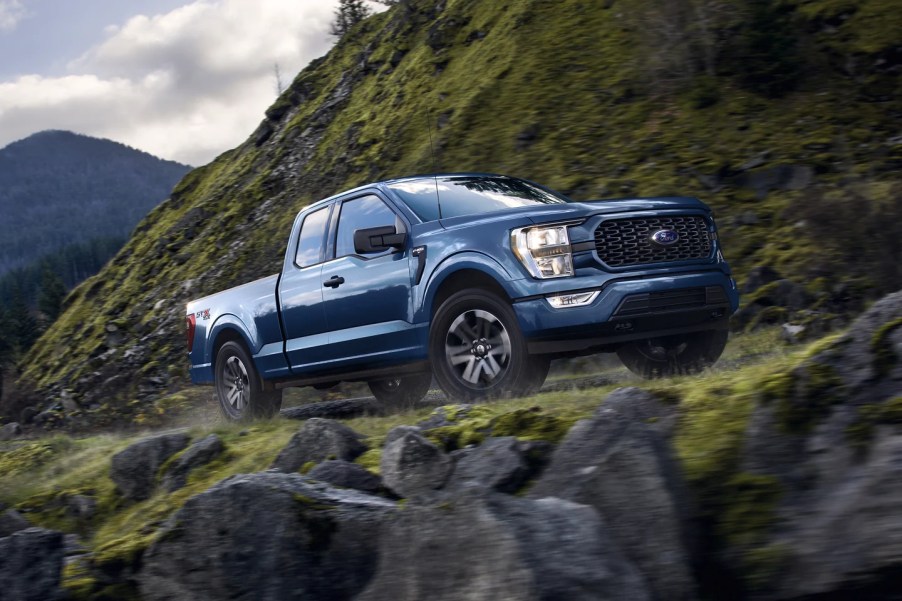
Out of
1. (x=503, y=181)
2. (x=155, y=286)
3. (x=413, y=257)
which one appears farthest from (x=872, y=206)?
(x=155, y=286)

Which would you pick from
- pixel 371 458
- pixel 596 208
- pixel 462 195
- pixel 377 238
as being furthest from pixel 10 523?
pixel 596 208

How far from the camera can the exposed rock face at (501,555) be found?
3521 millimetres

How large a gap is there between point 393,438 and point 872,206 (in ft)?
20.1

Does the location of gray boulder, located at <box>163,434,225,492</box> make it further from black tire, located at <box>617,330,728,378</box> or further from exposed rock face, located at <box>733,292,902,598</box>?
exposed rock face, located at <box>733,292,902,598</box>

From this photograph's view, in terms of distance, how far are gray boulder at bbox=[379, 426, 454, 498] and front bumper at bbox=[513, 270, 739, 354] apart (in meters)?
1.66

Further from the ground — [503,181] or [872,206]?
[503,181]

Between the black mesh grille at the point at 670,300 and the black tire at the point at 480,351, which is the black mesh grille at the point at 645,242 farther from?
the black tire at the point at 480,351

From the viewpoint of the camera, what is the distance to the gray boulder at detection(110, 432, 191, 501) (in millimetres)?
8008

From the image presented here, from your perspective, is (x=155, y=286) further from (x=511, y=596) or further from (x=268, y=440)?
(x=511, y=596)

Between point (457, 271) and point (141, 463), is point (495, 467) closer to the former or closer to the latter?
point (457, 271)

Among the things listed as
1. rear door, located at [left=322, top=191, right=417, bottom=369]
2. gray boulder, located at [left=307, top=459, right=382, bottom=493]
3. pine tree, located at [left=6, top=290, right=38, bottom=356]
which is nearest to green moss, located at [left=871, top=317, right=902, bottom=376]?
gray boulder, located at [left=307, top=459, right=382, bottom=493]

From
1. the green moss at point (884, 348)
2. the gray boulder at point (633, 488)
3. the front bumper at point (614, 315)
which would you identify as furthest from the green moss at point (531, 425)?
the green moss at point (884, 348)

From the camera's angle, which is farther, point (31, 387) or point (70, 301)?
point (70, 301)

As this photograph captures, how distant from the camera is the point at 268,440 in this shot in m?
7.91
